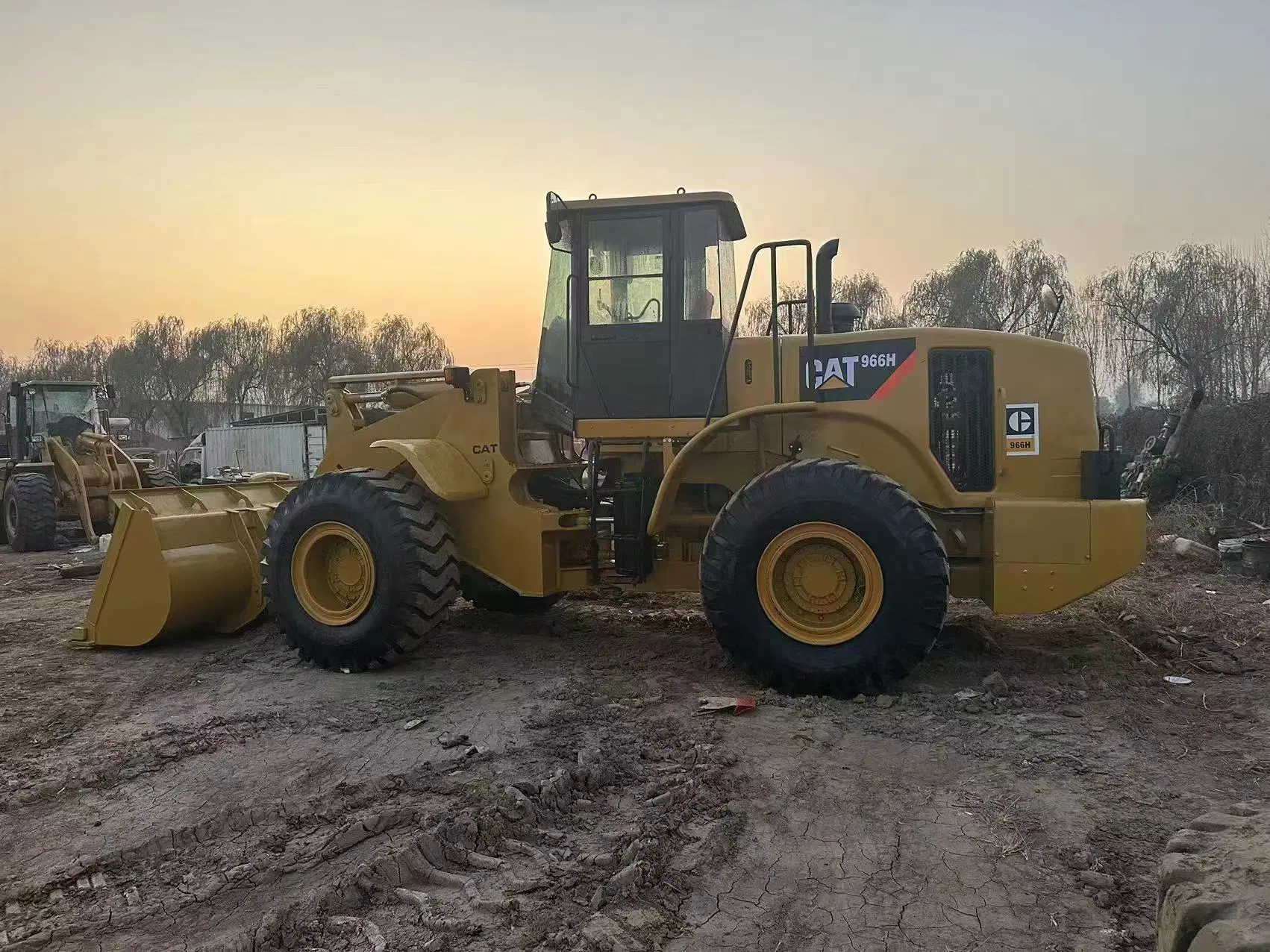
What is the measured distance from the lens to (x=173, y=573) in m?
6.15

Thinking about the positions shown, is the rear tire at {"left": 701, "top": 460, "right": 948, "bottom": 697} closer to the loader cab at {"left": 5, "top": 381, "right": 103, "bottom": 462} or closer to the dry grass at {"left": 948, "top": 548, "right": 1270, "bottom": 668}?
the dry grass at {"left": 948, "top": 548, "right": 1270, "bottom": 668}

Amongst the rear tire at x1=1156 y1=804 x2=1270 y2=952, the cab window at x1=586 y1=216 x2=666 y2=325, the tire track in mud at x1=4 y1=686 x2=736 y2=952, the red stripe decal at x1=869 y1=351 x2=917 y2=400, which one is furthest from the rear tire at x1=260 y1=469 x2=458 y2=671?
the rear tire at x1=1156 y1=804 x2=1270 y2=952

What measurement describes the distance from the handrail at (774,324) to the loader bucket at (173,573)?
3.72 m

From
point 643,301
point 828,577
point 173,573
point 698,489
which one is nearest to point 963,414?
point 828,577

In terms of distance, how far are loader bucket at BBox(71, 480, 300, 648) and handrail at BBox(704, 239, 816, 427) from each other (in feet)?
12.2

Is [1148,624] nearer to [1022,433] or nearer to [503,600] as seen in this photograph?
[1022,433]

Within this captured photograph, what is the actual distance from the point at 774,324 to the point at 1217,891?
3.97m

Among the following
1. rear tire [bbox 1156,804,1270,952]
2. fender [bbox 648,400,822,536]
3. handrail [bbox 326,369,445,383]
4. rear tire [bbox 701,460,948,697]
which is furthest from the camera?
handrail [bbox 326,369,445,383]

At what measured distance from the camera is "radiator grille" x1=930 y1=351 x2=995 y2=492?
17.7 ft

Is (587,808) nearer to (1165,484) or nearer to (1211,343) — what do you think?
(1165,484)

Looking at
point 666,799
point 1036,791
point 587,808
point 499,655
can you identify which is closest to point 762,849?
point 666,799

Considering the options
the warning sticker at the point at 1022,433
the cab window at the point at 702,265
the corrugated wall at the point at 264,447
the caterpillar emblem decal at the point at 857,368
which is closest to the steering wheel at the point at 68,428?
the corrugated wall at the point at 264,447

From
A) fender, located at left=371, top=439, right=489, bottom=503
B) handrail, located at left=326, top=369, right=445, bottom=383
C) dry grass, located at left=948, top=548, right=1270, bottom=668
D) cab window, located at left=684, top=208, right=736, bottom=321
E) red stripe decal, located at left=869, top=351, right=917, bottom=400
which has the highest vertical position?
cab window, located at left=684, top=208, right=736, bottom=321

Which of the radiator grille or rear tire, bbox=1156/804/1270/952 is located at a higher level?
the radiator grille
